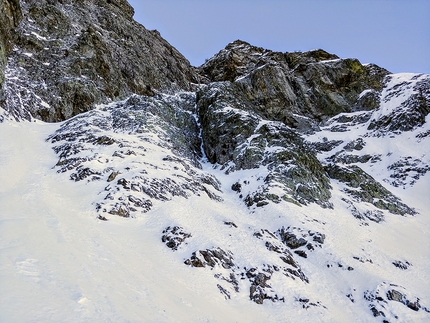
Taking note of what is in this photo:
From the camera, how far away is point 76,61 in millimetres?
47594

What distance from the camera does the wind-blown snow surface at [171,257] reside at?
10.9 m

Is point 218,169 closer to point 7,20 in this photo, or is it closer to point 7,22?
point 7,22

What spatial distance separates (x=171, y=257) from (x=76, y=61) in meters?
40.2

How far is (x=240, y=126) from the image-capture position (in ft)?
153

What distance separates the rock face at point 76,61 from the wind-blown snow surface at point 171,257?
6953 millimetres

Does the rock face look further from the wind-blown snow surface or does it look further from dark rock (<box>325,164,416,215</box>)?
dark rock (<box>325,164,416,215</box>)

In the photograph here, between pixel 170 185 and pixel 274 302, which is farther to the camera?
pixel 170 185

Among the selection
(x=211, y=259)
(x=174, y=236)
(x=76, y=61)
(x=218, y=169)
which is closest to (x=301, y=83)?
(x=218, y=169)

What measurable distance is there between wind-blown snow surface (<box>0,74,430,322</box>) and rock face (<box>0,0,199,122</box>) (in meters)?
6.95

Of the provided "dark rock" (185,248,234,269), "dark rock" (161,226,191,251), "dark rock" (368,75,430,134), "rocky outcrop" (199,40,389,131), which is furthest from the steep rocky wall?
"dark rock" (368,75,430,134)

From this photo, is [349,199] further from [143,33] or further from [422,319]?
[143,33]

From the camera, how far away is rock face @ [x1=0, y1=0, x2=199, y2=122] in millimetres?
41438

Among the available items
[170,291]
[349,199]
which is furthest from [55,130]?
[349,199]

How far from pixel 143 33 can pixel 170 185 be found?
5180cm
